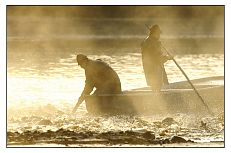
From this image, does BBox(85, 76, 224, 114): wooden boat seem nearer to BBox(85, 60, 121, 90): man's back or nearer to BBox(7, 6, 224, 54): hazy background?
BBox(85, 60, 121, 90): man's back

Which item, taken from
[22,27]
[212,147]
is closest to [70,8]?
[22,27]

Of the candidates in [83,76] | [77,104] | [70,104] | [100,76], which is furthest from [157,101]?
[83,76]

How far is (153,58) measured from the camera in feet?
39.9

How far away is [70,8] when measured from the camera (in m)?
27.1

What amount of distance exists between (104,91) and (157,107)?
0.79 m

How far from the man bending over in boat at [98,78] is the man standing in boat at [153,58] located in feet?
2.22

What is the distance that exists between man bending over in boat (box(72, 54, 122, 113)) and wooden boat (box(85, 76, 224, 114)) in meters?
0.17

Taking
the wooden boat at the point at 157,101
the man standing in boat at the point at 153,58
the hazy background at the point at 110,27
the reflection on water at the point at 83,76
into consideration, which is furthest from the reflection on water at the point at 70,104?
the hazy background at the point at 110,27

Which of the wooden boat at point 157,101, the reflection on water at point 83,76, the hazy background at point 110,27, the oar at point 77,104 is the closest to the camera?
the reflection on water at point 83,76

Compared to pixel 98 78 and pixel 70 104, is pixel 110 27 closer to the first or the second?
pixel 70 104

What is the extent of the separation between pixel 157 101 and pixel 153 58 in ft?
2.45

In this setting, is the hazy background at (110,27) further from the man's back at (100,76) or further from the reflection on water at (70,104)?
the man's back at (100,76)

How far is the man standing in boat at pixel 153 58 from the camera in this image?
12.1m

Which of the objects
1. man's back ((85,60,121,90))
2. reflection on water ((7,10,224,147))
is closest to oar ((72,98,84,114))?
reflection on water ((7,10,224,147))
